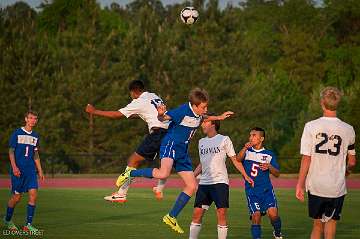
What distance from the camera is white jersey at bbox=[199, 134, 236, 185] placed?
14266 mm

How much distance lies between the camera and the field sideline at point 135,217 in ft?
56.1

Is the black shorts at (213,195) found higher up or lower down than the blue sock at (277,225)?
higher up

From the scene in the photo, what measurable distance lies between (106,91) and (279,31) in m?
40.7

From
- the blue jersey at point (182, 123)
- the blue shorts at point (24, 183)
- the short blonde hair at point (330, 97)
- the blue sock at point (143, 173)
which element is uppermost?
the short blonde hair at point (330, 97)

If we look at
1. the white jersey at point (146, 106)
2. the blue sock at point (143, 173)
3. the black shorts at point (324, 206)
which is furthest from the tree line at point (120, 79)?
the black shorts at point (324, 206)

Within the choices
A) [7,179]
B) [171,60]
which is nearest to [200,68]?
[171,60]

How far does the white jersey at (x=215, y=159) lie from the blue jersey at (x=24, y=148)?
408cm

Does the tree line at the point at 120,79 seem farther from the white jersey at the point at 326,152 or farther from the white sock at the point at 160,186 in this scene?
the white jersey at the point at 326,152

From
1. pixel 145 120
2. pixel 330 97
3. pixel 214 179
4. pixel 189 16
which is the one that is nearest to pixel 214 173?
pixel 214 179

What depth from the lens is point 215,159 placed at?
14.3 m

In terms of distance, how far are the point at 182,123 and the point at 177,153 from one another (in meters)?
0.57

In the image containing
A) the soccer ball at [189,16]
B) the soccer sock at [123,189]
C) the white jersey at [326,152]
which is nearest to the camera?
the white jersey at [326,152]

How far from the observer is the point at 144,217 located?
69.8 ft

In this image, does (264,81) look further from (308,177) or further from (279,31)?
(308,177)
